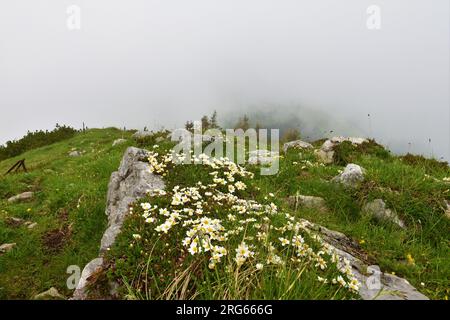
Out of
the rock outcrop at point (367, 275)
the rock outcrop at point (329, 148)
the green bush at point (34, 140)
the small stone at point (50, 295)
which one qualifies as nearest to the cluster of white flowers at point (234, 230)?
the rock outcrop at point (367, 275)

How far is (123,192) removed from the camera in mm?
8438

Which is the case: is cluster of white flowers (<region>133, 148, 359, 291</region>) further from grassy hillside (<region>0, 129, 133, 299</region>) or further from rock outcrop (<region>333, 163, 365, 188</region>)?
rock outcrop (<region>333, 163, 365, 188</region>)

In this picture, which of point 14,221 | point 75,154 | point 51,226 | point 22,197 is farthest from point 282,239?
point 75,154

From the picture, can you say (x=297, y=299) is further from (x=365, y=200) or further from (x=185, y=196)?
(x=365, y=200)

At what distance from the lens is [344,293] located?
4555 millimetres

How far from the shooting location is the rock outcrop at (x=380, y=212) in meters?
8.05

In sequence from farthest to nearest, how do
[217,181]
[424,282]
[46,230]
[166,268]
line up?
[46,230]
[217,181]
[424,282]
[166,268]

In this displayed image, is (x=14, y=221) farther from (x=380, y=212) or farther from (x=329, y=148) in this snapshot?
(x=329, y=148)

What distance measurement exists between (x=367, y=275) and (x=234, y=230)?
2.18 m

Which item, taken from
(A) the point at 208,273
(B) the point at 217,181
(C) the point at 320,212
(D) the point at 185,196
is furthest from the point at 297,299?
(C) the point at 320,212

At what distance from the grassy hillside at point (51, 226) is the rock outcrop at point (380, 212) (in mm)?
6128

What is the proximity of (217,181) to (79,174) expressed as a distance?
8.30m

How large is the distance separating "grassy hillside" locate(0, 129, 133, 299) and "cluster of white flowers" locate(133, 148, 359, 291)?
281cm

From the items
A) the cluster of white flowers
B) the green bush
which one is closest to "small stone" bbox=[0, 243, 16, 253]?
the cluster of white flowers
